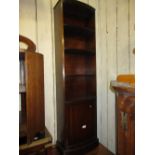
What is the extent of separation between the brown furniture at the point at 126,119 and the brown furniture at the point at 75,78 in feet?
1.53

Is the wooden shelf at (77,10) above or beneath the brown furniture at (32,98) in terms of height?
above

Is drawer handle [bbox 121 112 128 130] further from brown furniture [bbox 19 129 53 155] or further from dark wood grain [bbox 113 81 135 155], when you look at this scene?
brown furniture [bbox 19 129 53 155]

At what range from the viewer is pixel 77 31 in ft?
6.35

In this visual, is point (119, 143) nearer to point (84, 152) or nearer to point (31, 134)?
A: point (84, 152)

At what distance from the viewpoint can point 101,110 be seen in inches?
93.3

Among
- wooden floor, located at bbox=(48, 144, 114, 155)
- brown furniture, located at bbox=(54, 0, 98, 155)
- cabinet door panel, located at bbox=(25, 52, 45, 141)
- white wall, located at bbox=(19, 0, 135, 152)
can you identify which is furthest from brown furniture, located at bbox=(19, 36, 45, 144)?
white wall, located at bbox=(19, 0, 135, 152)

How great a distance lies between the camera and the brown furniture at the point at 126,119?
4.27ft

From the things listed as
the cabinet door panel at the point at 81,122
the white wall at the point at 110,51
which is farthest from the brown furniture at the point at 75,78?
the white wall at the point at 110,51

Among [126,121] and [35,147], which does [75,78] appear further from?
[35,147]

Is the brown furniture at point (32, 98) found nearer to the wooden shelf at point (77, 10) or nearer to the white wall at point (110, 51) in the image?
the wooden shelf at point (77, 10)

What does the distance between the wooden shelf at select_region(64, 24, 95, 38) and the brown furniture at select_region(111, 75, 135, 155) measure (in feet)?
2.68

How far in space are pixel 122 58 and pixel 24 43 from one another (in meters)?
1.53

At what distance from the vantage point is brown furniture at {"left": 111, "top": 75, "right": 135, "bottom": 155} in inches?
51.3
